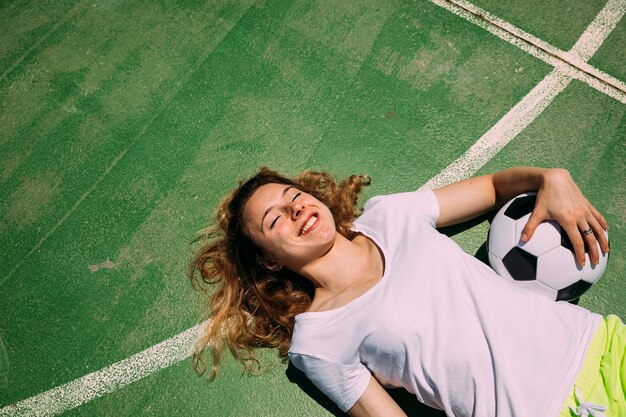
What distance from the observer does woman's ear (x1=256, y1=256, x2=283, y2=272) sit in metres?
3.28

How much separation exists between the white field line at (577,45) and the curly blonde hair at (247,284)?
195 centimetres

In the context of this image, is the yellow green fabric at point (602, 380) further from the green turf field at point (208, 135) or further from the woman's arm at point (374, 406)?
the woman's arm at point (374, 406)

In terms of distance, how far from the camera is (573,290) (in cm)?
288

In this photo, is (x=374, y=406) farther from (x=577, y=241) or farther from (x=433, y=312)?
(x=577, y=241)

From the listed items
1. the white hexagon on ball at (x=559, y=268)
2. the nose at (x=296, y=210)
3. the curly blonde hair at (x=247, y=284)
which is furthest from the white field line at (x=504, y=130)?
the nose at (x=296, y=210)

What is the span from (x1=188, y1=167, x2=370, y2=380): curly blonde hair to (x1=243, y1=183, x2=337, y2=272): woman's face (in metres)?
0.18

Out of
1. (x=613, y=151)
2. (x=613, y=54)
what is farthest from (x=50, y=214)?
(x=613, y=54)

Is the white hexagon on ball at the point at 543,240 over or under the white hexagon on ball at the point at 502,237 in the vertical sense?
over

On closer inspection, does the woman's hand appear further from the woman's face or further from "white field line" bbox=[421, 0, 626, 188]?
the woman's face

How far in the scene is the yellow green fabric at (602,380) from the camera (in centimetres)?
257

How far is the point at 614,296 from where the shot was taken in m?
3.46

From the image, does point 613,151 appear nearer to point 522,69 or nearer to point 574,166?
point 574,166

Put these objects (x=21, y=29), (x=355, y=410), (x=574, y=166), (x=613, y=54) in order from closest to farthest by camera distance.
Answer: (x=355, y=410) → (x=574, y=166) → (x=613, y=54) → (x=21, y=29)

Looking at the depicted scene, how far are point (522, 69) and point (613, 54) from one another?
2.61 feet
